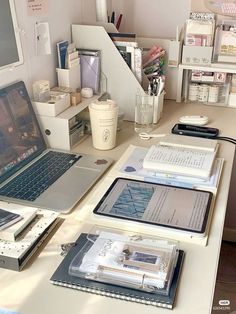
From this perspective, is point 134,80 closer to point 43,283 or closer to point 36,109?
point 36,109

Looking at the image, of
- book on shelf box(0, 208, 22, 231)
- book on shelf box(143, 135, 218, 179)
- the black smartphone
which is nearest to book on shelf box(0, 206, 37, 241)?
book on shelf box(0, 208, 22, 231)

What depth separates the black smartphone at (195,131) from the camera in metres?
1.48

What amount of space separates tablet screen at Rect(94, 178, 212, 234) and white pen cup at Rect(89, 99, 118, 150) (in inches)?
10.8

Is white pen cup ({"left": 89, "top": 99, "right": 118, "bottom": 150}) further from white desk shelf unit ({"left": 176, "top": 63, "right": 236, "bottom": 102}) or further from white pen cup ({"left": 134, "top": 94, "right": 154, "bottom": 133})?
white desk shelf unit ({"left": 176, "top": 63, "right": 236, "bottom": 102})

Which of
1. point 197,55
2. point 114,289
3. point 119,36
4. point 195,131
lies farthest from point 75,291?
point 197,55

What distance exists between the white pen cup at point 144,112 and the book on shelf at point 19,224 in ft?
2.38

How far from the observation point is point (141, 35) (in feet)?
6.52

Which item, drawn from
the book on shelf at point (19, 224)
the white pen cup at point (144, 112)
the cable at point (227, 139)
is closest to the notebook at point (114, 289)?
the book on shelf at point (19, 224)

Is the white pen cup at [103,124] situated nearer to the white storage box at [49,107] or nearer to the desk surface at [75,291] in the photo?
the white storage box at [49,107]

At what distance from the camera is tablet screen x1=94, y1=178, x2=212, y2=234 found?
3.13 ft

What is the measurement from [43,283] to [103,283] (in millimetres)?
116

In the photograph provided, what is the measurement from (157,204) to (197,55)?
3.20 feet

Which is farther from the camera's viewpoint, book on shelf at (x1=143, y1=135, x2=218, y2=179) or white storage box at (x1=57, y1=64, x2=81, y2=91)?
white storage box at (x1=57, y1=64, x2=81, y2=91)

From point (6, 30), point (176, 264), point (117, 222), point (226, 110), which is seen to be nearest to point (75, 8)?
point (6, 30)
